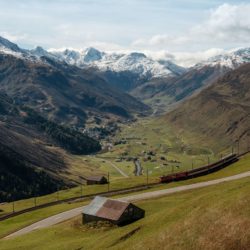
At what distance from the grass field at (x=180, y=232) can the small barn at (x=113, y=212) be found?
168 cm

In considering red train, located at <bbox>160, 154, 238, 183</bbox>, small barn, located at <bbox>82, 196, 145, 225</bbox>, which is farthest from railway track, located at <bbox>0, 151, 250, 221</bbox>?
small barn, located at <bbox>82, 196, 145, 225</bbox>

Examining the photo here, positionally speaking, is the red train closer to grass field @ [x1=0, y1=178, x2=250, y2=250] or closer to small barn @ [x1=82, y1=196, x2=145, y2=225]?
small barn @ [x1=82, y1=196, x2=145, y2=225]

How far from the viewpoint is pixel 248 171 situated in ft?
461

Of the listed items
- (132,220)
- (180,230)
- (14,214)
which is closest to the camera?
(180,230)

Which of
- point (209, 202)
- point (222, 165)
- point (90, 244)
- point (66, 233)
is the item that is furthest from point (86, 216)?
point (222, 165)

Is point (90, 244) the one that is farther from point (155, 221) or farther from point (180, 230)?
point (180, 230)

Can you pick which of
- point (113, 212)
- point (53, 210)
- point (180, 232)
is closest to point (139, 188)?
point (53, 210)

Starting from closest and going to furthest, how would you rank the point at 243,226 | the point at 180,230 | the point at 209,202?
1. the point at 243,226
2. the point at 180,230
3. the point at 209,202

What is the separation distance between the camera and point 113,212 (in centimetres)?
8112

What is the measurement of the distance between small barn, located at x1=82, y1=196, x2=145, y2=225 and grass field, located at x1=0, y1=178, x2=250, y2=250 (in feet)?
5.53

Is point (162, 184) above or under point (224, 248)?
under

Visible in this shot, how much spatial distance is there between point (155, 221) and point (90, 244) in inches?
405

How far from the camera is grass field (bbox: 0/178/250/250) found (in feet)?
167

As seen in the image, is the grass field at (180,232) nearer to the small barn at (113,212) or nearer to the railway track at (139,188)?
the small barn at (113,212)
